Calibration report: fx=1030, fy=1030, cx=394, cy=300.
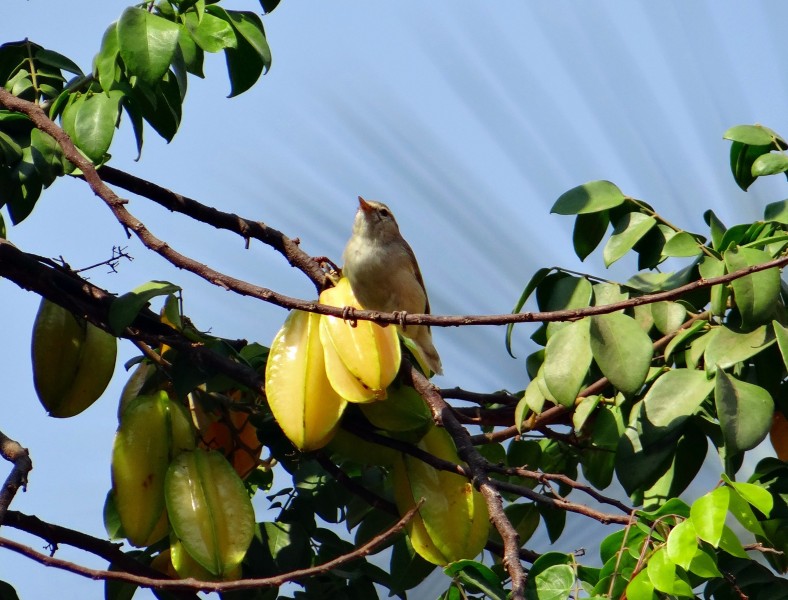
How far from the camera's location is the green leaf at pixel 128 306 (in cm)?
179

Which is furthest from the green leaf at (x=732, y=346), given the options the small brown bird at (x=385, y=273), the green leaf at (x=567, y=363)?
the small brown bird at (x=385, y=273)

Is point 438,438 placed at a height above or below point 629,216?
below

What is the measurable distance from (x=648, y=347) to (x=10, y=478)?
107 centimetres

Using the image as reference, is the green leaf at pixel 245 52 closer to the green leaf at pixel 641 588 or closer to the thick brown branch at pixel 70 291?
the thick brown branch at pixel 70 291

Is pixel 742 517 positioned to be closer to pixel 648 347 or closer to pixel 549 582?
pixel 549 582

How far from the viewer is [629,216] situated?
2.26 meters

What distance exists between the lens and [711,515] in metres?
1.32

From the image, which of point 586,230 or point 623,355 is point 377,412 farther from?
point 586,230

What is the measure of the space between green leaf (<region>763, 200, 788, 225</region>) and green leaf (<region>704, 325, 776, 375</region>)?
1.15 feet

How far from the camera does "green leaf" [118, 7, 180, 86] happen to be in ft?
5.75

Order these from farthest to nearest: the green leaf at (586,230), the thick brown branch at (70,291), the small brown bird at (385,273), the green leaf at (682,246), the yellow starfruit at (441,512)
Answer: the small brown bird at (385,273) → the green leaf at (586,230) → the green leaf at (682,246) → the thick brown branch at (70,291) → the yellow starfruit at (441,512)

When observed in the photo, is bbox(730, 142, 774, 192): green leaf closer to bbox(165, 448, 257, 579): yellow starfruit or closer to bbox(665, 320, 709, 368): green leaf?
bbox(665, 320, 709, 368): green leaf

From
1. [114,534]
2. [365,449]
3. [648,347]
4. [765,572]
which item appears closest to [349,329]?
[365,449]

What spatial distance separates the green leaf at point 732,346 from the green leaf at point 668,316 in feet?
0.59
